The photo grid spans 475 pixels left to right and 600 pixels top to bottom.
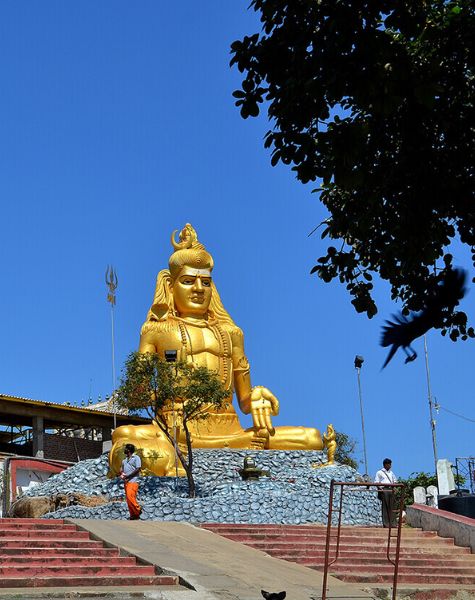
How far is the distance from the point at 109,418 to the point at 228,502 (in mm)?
13290

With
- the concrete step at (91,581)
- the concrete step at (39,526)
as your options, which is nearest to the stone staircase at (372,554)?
the concrete step at (39,526)

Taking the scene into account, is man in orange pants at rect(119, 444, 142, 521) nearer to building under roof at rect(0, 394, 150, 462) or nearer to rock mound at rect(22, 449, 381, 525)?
rock mound at rect(22, 449, 381, 525)

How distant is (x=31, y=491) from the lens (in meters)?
21.7

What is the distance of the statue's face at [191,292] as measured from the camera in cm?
2505

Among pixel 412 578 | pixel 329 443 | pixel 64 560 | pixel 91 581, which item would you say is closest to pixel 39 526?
pixel 64 560

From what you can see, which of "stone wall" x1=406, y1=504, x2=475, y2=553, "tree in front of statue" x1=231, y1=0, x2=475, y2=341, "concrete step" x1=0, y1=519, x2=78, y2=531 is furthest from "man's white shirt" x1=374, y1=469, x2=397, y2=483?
"tree in front of statue" x1=231, y1=0, x2=475, y2=341

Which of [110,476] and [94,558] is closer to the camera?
[94,558]

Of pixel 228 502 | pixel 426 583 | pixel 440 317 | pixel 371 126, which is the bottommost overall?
pixel 426 583

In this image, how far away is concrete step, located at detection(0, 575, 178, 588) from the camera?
10.4 meters

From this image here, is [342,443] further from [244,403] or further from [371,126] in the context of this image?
[371,126]

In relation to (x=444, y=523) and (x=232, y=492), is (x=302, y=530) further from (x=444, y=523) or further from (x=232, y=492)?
(x=232, y=492)

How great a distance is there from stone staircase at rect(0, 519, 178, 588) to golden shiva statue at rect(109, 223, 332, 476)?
9268mm

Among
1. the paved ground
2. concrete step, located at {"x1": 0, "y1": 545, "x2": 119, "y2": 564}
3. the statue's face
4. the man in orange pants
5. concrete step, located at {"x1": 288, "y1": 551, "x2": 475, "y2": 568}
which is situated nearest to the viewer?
the paved ground

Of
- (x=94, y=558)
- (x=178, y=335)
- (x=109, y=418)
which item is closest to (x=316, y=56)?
(x=94, y=558)
